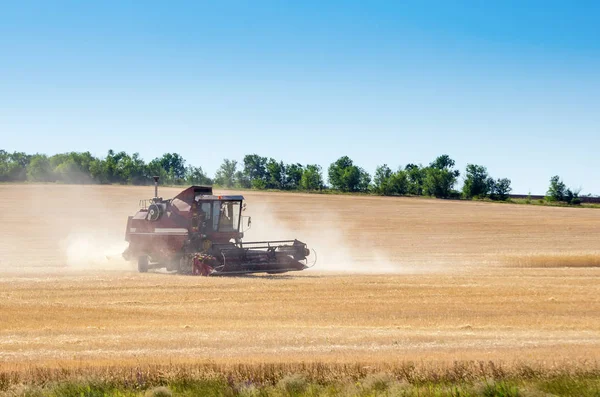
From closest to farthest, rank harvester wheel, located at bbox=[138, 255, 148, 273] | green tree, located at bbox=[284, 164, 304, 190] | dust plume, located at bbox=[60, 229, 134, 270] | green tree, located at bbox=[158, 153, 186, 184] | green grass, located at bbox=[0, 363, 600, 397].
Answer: green grass, located at bbox=[0, 363, 600, 397]
harvester wheel, located at bbox=[138, 255, 148, 273]
dust plume, located at bbox=[60, 229, 134, 270]
green tree, located at bbox=[284, 164, 304, 190]
green tree, located at bbox=[158, 153, 186, 184]

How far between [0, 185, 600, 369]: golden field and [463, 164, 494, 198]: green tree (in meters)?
55.7

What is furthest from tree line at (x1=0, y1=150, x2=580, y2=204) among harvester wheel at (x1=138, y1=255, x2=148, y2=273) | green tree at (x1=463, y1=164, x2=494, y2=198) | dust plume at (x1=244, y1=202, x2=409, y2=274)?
harvester wheel at (x1=138, y1=255, x2=148, y2=273)

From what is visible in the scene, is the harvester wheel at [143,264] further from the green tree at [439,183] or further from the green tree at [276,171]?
the green tree at [276,171]

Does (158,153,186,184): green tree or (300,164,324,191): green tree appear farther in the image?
(158,153,186,184): green tree

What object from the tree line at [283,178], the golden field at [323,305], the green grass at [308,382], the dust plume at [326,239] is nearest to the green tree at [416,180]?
the tree line at [283,178]

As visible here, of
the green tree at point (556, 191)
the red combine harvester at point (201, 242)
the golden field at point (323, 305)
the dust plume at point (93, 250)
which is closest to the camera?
the golden field at point (323, 305)

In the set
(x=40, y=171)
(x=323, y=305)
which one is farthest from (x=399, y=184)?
(x=323, y=305)

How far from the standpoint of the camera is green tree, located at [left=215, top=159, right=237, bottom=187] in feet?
332

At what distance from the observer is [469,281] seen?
25.6 m

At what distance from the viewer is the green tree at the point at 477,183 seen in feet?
340

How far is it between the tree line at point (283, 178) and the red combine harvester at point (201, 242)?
2490 inches

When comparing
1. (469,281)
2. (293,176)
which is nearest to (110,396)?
(469,281)

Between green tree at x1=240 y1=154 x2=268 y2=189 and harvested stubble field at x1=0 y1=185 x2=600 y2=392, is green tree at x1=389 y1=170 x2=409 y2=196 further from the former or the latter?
harvested stubble field at x1=0 y1=185 x2=600 y2=392

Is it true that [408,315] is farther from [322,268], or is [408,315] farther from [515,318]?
[322,268]
